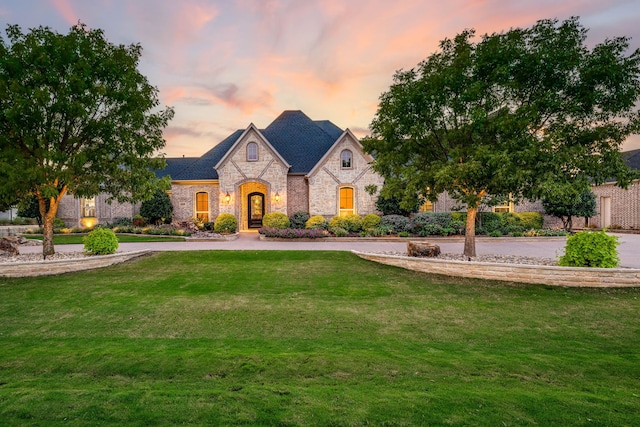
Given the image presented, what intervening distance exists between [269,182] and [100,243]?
38.4ft

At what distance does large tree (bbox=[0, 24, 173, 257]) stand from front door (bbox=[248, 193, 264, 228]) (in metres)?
12.5

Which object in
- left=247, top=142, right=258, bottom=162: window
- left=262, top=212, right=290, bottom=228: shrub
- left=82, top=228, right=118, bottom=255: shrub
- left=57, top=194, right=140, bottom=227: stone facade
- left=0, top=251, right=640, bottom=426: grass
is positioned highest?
left=247, top=142, right=258, bottom=162: window

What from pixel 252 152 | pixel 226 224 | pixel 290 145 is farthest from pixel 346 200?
pixel 226 224

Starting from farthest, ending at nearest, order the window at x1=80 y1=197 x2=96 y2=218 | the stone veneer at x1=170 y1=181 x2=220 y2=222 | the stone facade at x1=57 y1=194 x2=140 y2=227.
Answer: the window at x1=80 y1=197 x2=96 y2=218 < the stone facade at x1=57 y1=194 x2=140 y2=227 < the stone veneer at x1=170 y1=181 x2=220 y2=222

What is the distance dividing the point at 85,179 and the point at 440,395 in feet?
42.1

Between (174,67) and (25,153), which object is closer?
(25,153)

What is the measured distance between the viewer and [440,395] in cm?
317

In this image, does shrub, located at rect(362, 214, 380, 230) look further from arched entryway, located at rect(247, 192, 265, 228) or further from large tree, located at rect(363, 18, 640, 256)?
arched entryway, located at rect(247, 192, 265, 228)

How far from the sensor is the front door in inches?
955

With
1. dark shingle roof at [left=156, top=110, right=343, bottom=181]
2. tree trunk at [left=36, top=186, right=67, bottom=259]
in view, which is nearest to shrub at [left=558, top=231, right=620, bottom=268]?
dark shingle roof at [left=156, top=110, right=343, bottom=181]

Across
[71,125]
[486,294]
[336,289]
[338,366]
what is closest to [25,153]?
[71,125]

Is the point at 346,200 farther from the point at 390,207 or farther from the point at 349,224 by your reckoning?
the point at 349,224

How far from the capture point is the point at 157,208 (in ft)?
71.0

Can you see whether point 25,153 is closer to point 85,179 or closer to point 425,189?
point 85,179
